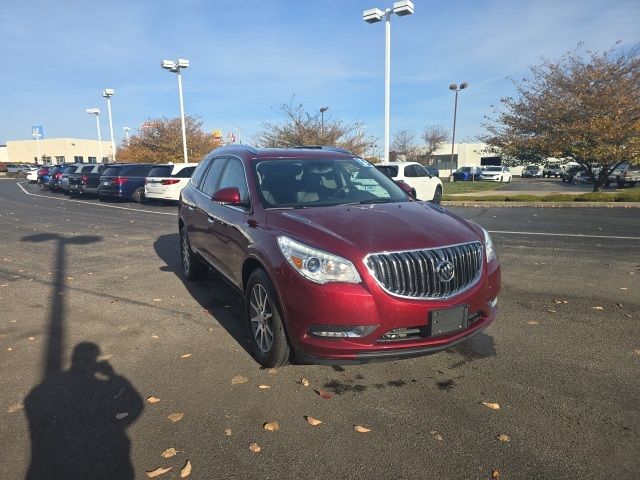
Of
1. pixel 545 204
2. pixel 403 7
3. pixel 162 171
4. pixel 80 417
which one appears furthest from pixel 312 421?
pixel 403 7

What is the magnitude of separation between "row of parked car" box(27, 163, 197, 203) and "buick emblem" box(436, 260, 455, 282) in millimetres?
13359

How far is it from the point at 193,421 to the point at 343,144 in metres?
30.5

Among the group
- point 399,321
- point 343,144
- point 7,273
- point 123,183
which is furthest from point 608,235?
point 343,144

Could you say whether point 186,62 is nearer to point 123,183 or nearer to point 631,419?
point 123,183

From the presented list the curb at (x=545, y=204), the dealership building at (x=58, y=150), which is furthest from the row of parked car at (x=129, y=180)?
the dealership building at (x=58, y=150)

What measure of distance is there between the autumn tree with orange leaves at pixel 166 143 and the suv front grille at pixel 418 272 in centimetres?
3752

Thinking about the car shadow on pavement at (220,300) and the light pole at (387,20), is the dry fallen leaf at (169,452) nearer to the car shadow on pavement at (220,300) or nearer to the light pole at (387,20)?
the car shadow on pavement at (220,300)

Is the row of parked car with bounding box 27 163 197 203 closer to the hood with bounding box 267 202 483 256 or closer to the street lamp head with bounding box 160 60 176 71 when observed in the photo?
the street lamp head with bounding box 160 60 176 71

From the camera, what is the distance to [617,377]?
3.50m

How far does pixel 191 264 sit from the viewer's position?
6277 mm

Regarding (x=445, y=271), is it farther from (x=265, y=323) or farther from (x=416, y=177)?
(x=416, y=177)

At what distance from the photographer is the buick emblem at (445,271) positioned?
127 inches

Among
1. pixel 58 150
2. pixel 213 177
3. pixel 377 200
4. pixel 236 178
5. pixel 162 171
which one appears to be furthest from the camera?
pixel 58 150

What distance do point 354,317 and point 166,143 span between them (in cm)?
3884
